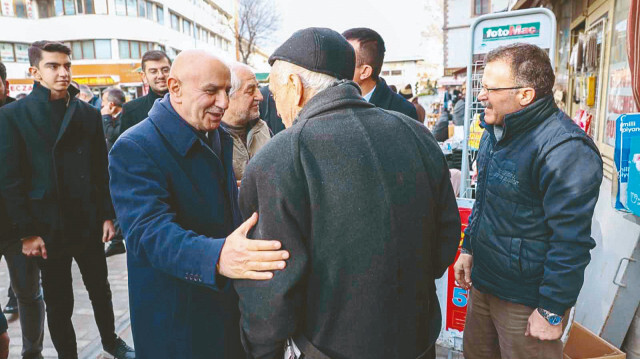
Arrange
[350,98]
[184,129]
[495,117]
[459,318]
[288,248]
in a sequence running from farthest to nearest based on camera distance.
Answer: [459,318], [495,117], [184,129], [350,98], [288,248]

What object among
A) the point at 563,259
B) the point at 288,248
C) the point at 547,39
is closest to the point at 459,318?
the point at 563,259

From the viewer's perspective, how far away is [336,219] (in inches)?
51.3

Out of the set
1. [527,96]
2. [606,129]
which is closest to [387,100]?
[527,96]

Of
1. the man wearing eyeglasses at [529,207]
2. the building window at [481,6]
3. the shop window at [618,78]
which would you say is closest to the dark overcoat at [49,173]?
the man wearing eyeglasses at [529,207]

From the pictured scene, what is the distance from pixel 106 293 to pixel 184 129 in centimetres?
212

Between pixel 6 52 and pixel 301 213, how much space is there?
138 feet

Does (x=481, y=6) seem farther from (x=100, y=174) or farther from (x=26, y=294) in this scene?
(x=26, y=294)

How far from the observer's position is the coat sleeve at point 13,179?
2889 millimetres

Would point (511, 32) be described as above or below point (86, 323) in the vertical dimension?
above

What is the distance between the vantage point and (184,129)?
188 centimetres

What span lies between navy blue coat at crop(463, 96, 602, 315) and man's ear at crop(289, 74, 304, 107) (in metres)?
1.20

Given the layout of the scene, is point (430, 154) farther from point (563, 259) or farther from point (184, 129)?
point (184, 129)

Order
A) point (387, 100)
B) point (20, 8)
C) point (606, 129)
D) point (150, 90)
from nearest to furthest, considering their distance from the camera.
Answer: point (387, 100) < point (150, 90) < point (606, 129) < point (20, 8)

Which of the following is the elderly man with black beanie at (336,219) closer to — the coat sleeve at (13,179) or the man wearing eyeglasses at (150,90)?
the coat sleeve at (13,179)
